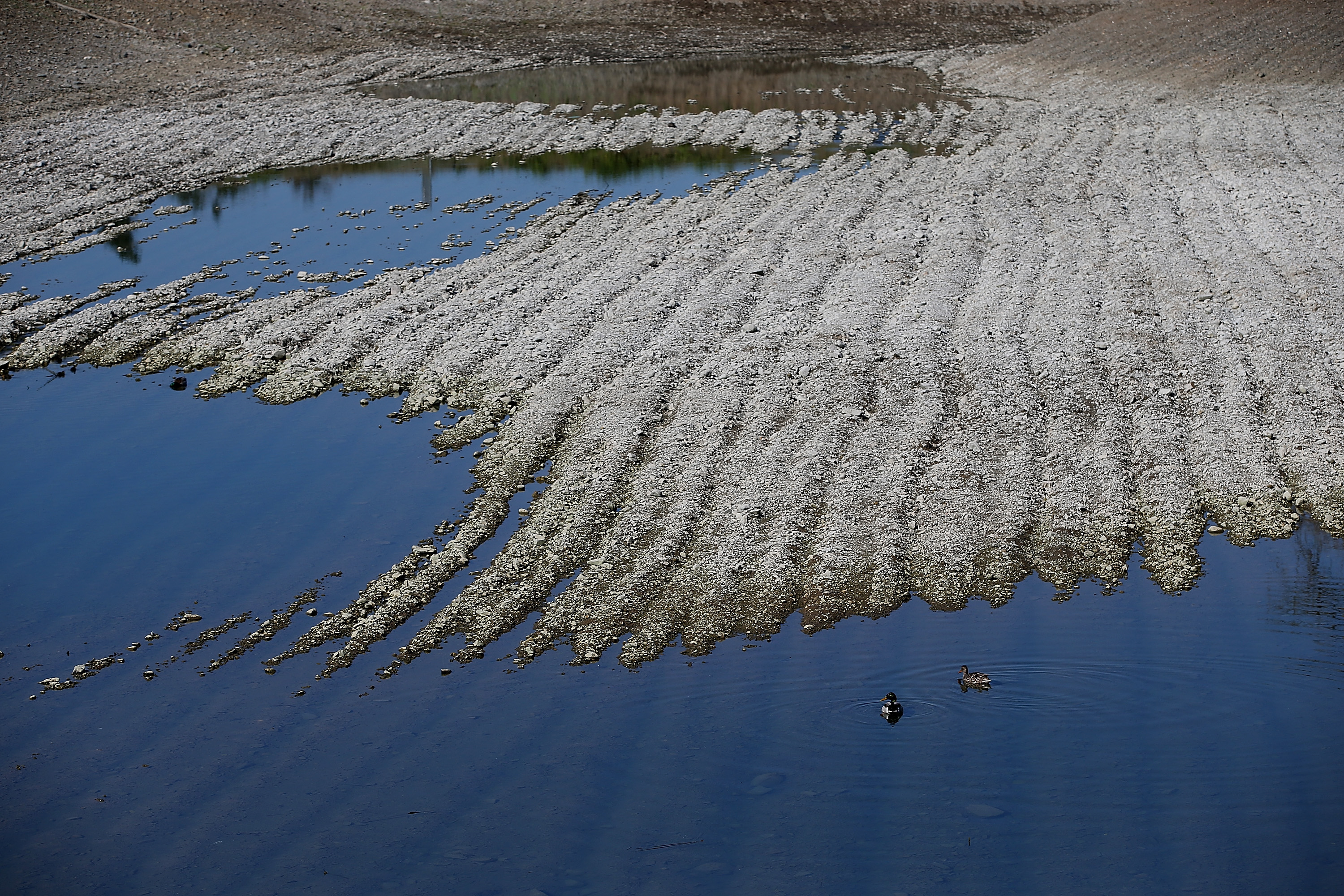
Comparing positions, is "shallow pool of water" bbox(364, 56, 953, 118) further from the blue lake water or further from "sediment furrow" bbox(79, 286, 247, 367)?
the blue lake water

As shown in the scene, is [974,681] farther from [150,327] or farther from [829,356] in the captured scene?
[150,327]

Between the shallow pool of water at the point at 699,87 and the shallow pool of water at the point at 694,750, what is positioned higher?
the shallow pool of water at the point at 699,87

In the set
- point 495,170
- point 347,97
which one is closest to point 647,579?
point 495,170

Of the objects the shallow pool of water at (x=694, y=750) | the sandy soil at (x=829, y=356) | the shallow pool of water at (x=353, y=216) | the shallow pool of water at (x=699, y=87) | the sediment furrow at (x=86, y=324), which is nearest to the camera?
the shallow pool of water at (x=694, y=750)

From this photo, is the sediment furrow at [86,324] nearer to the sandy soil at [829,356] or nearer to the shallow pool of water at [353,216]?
the sandy soil at [829,356]

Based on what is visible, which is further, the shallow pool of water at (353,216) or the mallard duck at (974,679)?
the shallow pool of water at (353,216)

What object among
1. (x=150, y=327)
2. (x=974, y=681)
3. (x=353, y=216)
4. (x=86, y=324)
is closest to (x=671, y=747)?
(x=974, y=681)

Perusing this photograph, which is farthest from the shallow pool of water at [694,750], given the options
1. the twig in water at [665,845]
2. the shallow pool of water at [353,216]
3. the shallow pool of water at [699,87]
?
the shallow pool of water at [699,87]
